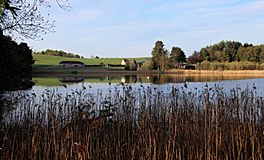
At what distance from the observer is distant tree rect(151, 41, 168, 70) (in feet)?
236

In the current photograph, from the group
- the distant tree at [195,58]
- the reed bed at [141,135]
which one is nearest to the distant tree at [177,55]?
the distant tree at [195,58]

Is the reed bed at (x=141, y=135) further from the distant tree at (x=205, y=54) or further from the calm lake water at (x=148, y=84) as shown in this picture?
the distant tree at (x=205, y=54)

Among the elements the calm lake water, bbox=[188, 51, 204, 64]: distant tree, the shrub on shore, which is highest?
bbox=[188, 51, 204, 64]: distant tree

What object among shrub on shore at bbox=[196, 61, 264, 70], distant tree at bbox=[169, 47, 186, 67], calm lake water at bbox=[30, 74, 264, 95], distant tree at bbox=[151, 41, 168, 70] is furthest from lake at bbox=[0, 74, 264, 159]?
distant tree at bbox=[169, 47, 186, 67]

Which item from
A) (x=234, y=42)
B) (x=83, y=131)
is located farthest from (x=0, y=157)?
(x=234, y=42)

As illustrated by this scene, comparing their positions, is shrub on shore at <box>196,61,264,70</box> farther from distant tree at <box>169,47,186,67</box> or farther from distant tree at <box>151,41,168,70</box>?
distant tree at <box>169,47,186,67</box>

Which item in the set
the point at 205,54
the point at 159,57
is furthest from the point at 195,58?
the point at 159,57

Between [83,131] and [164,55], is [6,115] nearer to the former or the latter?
[83,131]

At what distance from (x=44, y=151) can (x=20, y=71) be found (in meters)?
7.63

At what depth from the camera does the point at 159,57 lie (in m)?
75.8

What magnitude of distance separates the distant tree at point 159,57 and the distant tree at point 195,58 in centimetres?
888

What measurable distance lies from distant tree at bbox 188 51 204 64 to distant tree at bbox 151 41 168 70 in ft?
29.1

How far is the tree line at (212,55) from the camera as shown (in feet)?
233

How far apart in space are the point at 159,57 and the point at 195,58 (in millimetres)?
15231
